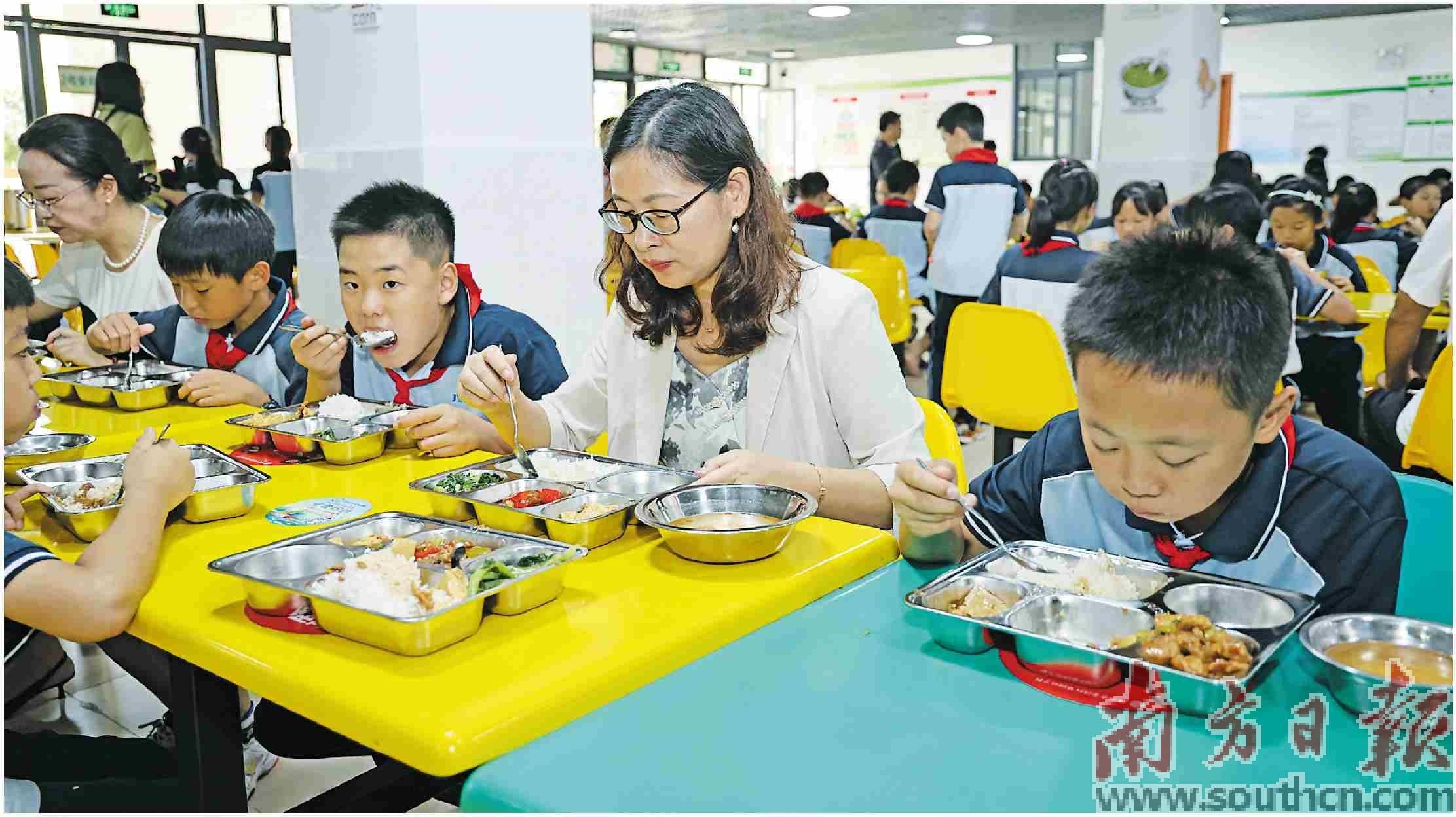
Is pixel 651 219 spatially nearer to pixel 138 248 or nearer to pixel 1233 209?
pixel 138 248

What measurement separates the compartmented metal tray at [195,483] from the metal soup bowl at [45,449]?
136mm

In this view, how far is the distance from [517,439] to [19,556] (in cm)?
82

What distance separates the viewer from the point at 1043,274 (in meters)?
3.90

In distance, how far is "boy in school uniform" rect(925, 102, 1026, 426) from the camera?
544 centimetres

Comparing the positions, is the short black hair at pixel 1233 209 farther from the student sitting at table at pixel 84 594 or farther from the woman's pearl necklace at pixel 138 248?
the woman's pearl necklace at pixel 138 248

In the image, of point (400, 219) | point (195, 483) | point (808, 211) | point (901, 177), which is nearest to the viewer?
point (195, 483)

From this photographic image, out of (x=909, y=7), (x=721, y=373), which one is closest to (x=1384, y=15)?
(x=909, y=7)

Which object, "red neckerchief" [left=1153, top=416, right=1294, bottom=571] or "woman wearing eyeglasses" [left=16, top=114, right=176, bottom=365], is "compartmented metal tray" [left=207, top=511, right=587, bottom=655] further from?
"woman wearing eyeglasses" [left=16, top=114, right=176, bottom=365]

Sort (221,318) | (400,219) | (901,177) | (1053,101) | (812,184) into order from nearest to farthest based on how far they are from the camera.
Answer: (400,219)
(221,318)
(901,177)
(812,184)
(1053,101)

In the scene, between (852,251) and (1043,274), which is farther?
(852,251)

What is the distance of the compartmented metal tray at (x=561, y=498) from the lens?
1413 mm

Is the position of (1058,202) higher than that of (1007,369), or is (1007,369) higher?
(1058,202)

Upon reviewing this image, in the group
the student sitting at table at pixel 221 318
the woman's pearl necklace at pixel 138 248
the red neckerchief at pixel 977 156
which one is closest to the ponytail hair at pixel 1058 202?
the red neckerchief at pixel 977 156

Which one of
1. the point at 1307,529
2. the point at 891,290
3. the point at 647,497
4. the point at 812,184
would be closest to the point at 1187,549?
→ the point at 1307,529
